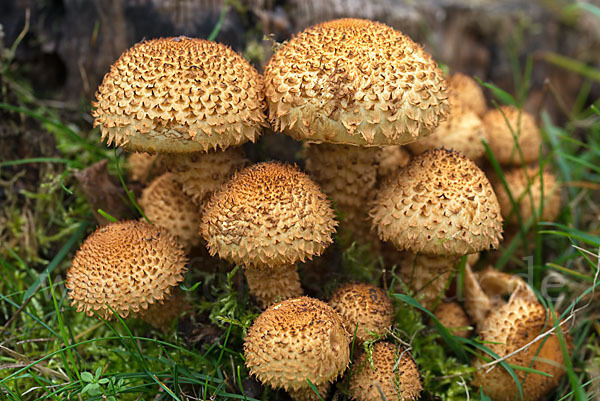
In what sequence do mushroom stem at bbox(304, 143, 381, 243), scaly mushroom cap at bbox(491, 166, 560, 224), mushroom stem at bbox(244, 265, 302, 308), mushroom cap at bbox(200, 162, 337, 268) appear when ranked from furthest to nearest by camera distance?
scaly mushroom cap at bbox(491, 166, 560, 224)
mushroom stem at bbox(304, 143, 381, 243)
mushroom stem at bbox(244, 265, 302, 308)
mushroom cap at bbox(200, 162, 337, 268)

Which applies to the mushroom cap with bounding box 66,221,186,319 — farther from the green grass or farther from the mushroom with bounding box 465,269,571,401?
the mushroom with bounding box 465,269,571,401

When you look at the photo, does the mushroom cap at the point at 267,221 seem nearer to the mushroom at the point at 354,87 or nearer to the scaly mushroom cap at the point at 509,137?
the mushroom at the point at 354,87

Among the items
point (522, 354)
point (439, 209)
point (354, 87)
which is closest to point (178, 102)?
point (354, 87)

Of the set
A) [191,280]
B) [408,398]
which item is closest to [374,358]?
[408,398]

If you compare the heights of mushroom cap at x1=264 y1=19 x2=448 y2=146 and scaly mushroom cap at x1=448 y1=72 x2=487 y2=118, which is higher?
mushroom cap at x1=264 y1=19 x2=448 y2=146

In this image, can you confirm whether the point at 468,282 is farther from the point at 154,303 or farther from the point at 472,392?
the point at 154,303

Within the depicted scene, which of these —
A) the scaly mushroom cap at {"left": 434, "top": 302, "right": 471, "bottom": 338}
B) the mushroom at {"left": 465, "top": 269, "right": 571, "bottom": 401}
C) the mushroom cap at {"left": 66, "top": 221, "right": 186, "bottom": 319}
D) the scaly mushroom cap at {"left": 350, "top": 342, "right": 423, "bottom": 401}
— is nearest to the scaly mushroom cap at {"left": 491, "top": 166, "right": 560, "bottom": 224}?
the mushroom at {"left": 465, "top": 269, "right": 571, "bottom": 401}
